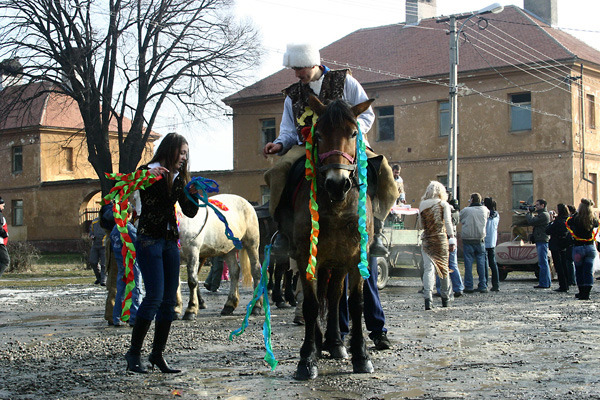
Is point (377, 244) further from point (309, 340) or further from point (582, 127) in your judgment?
point (582, 127)

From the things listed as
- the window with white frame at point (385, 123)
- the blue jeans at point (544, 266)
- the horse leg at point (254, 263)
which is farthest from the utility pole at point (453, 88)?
the window with white frame at point (385, 123)

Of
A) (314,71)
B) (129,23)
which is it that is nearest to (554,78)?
(129,23)

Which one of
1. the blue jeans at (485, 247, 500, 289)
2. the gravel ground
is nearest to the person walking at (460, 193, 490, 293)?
the blue jeans at (485, 247, 500, 289)

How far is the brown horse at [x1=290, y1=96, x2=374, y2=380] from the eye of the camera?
5970mm

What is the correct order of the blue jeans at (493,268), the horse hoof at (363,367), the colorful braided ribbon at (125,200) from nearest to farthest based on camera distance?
the horse hoof at (363,367)
the colorful braided ribbon at (125,200)
the blue jeans at (493,268)

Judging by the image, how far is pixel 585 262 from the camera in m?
13.7

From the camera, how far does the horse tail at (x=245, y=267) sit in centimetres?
1233

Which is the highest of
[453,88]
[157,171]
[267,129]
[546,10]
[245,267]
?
[546,10]

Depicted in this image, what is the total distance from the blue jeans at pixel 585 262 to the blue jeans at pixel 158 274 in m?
9.45

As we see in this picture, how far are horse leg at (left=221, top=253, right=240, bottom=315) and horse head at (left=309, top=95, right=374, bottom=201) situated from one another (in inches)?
223

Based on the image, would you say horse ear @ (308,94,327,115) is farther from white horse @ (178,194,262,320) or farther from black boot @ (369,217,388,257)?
white horse @ (178,194,262,320)

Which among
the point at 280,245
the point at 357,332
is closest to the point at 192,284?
the point at 280,245

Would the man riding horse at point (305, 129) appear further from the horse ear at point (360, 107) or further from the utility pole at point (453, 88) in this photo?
the utility pole at point (453, 88)

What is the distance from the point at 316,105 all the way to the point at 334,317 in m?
1.92
